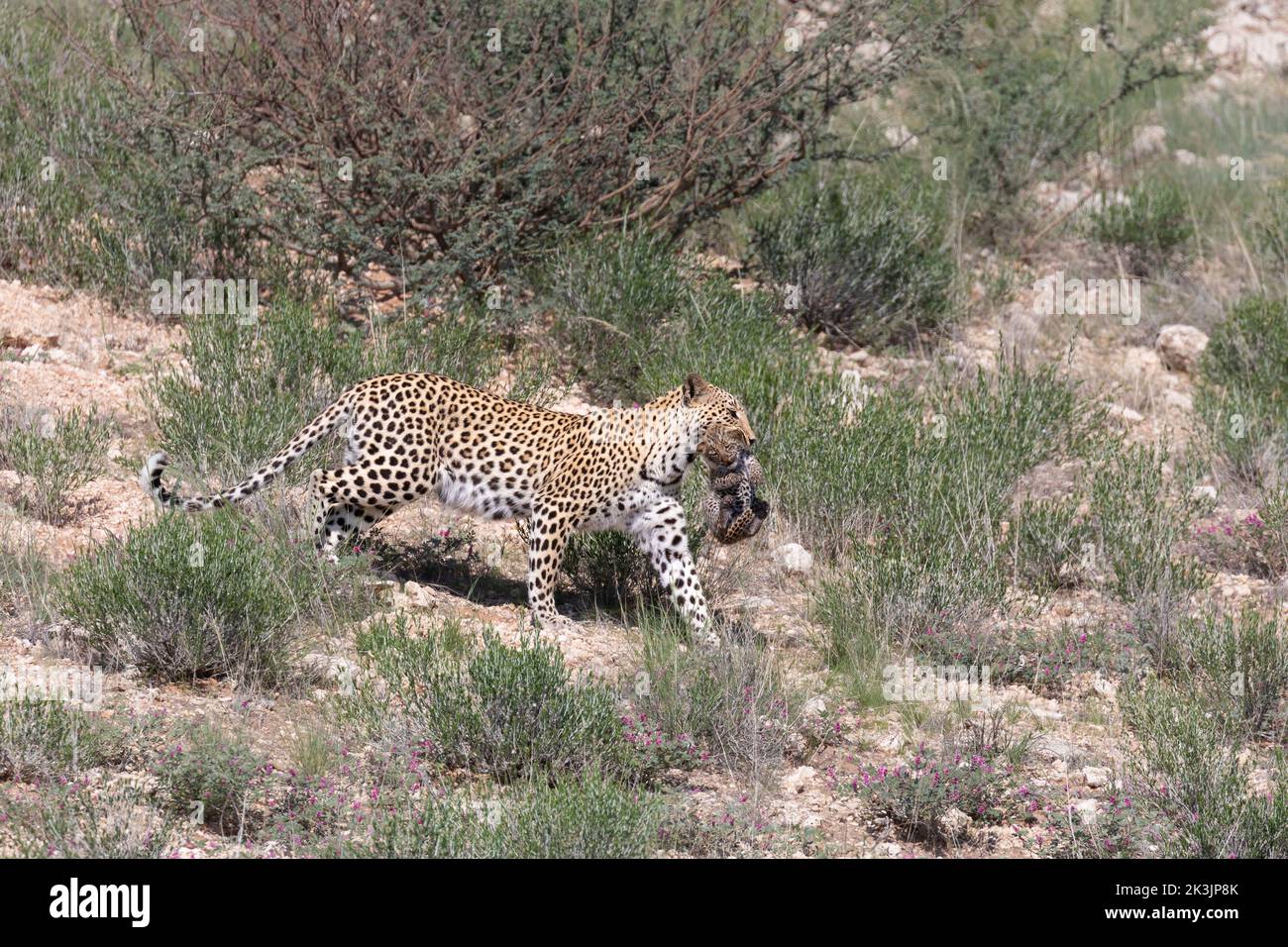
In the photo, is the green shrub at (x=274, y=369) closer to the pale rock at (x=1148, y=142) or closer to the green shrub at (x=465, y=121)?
the green shrub at (x=465, y=121)

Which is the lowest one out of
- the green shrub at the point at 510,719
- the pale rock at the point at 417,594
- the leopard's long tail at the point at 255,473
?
the green shrub at the point at 510,719

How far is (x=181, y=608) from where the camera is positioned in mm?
6805

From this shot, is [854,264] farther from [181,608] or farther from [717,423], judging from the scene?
[181,608]

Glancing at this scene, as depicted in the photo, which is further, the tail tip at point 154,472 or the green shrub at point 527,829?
the tail tip at point 154,472

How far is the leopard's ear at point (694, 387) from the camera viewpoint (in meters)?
7.79

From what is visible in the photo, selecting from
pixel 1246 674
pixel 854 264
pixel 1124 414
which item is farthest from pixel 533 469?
pixel 1124 414

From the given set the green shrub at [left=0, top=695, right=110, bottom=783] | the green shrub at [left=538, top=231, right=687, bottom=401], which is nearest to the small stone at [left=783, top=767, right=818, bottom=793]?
the green shrub at [left=0, top=695, right=110, bottom=783]

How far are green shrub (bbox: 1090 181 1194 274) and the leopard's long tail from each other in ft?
27.0

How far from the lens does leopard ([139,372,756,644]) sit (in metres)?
7.82

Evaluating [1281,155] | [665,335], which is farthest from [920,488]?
[1281,155]

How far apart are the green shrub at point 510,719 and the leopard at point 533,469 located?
1362mm

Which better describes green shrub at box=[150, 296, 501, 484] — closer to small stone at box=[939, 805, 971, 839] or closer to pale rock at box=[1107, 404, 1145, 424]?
small stone at box=[939, 805, 971, 839]

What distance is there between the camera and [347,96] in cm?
1021

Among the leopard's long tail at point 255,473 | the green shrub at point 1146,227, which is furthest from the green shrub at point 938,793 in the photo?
the green shrub at point 1146,227
